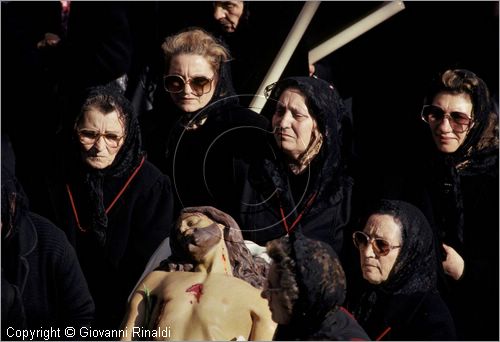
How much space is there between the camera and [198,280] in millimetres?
8414

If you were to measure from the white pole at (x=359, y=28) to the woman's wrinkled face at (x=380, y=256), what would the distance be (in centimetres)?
119

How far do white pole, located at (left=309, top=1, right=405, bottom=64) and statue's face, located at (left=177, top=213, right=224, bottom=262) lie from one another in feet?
4.53

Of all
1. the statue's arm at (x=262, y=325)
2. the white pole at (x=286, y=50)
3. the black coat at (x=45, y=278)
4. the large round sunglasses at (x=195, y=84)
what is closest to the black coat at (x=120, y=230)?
the black coat at (x=45, y=278)

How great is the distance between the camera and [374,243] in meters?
8.62

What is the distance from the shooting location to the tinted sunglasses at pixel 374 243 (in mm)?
8609

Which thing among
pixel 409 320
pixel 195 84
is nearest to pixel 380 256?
pixel 409 320

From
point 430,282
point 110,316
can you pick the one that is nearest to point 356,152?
point 430,282

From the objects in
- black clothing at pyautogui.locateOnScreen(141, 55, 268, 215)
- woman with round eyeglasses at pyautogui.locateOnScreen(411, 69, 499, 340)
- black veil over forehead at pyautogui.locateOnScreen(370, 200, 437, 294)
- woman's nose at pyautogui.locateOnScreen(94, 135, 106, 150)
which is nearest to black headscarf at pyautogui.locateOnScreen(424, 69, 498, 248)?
woman with round eyeglasses at pyautogui.locateOnScreen(411, 69, 499, 340)

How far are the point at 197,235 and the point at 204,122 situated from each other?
2.84ft

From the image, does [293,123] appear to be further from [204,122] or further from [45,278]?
[45,278]

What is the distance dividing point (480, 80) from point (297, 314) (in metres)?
2.13

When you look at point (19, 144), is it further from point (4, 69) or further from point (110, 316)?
point (110, 316)

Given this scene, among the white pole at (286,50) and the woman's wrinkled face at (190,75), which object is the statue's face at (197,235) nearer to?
the woman's wrinkled face at (190,75)

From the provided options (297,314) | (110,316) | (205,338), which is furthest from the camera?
(110,316)
